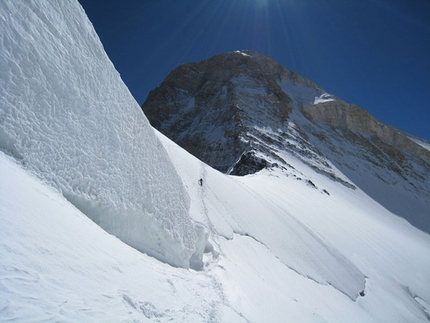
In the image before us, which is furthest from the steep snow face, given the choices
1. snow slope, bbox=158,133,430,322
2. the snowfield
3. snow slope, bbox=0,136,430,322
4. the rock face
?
the rock face

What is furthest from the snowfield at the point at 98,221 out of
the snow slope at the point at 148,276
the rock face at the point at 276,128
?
the rock face at the point at 276,128

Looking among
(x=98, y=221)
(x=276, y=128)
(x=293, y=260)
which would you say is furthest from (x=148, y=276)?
(x=276, y=128)

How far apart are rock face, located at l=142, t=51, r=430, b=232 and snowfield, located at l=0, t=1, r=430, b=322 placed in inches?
617

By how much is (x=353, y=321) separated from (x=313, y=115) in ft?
138

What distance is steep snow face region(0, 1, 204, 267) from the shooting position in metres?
2.73

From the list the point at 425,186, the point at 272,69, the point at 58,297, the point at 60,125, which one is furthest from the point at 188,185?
the point at 272,69

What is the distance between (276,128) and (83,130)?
31.8 m

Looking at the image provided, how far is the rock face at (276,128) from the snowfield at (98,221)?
15.7 meters

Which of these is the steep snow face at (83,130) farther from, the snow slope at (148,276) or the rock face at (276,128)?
the rock face at (276,128)

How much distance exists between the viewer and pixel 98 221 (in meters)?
3.22

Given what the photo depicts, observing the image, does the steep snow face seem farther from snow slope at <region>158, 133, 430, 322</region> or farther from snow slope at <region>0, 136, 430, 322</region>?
snow slope at <region>158, 133, 430, 322</region>

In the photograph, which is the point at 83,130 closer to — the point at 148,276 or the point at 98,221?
the point at 98,221

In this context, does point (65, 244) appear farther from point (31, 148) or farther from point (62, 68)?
point (62, 68)

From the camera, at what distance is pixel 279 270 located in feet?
20.1
